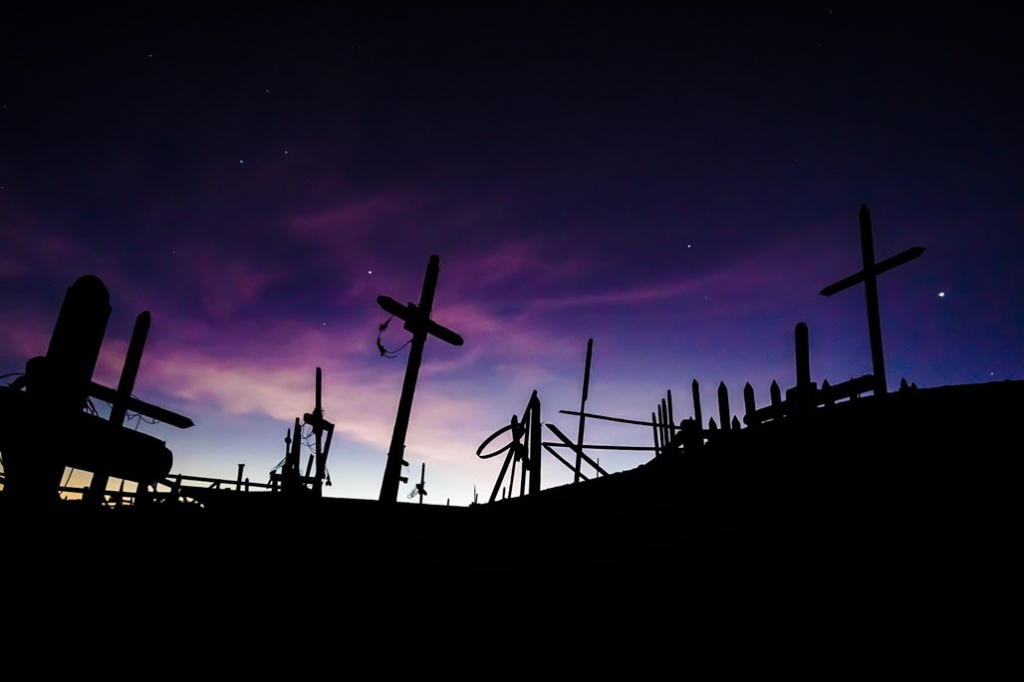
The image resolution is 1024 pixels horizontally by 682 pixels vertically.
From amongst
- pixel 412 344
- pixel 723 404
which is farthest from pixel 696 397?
pixel 412 344

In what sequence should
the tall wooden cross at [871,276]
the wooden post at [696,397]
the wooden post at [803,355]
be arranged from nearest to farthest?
the wooden post at [803,355], the tall wooden cross at [871,276], the wooden post at [696,397]

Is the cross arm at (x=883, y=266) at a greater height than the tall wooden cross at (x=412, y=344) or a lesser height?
greater

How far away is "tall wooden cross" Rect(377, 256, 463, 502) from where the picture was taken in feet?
32.5

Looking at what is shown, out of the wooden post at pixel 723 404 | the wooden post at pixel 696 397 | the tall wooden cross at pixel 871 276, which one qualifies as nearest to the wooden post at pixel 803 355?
the tall wooden cross at pixel 871 276

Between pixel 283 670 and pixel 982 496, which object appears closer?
pixel 982 496

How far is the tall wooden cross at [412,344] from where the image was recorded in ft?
32.5

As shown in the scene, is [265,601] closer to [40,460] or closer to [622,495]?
[40,460]

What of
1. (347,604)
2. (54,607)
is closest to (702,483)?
(347,604)

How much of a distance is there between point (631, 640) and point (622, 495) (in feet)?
4.17

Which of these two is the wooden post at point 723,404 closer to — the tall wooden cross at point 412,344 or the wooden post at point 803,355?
the wooden post at point 803,355

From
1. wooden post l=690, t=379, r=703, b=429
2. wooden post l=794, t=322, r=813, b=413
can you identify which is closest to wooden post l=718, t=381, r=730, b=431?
wooden post l=794, t=322, r=813, b=413

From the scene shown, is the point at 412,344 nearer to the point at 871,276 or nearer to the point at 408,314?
the point at 408,314

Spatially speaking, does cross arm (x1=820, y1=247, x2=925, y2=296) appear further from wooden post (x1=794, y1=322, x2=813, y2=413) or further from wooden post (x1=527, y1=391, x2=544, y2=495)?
wooden post (x1=527, y1=391, x2=544, y2=495)

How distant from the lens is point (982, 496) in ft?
12.8
